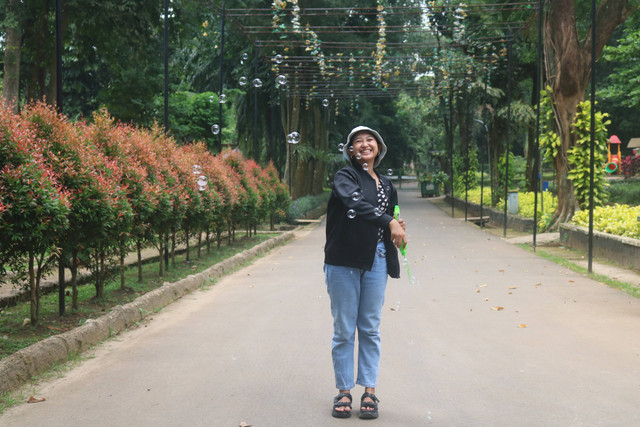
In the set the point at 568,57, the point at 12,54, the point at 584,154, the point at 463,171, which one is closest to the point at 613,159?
the point at 463,171

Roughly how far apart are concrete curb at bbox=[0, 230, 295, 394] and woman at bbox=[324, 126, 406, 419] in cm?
279

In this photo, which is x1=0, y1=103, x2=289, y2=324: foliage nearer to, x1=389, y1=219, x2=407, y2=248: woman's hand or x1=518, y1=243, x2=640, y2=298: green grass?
x1=389, y1=219, x2=407, y2=248: woman's hand

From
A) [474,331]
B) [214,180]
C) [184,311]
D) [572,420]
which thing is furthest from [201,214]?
[572,420]

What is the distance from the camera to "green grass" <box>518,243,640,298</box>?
1192cm

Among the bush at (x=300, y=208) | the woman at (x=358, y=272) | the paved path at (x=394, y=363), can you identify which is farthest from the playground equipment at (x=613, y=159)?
the woman at (x=358, y=272)

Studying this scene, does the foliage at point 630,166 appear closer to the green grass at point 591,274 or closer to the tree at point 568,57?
the tree at point 568,57

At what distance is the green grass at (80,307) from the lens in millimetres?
7739

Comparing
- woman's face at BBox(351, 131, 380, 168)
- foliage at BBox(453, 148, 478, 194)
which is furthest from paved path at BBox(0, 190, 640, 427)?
foliage at BBox(453, 148, 478, 194)

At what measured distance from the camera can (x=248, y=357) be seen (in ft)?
23.8

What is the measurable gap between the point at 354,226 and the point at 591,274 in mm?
10043

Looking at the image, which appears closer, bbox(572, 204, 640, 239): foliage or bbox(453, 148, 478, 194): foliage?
bbox(572, 204, 640, 239): foliage

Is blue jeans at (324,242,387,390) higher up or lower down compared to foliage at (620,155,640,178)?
lower down

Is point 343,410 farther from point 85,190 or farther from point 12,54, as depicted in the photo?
point 12,54

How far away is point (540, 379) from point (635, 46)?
28097 mm
